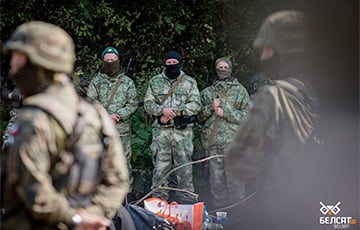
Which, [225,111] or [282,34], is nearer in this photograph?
[282,34]

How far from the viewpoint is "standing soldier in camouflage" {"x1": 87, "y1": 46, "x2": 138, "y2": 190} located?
22.7 ft

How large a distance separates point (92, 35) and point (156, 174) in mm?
2964

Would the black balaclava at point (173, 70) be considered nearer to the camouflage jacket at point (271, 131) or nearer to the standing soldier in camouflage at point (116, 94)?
the standing soldier in camouflage at point (116, 94)

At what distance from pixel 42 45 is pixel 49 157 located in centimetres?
48

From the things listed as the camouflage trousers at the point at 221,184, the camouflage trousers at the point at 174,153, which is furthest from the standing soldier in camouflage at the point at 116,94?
the camouflage trousers at the point at 221,184

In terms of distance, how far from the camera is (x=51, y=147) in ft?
8.13

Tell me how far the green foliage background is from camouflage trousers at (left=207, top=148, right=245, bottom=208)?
6.47ft

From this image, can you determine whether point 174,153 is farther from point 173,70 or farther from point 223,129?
point 173,70

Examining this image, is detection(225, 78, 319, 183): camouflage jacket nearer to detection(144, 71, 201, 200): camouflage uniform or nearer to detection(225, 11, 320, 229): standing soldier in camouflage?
detection(225, 11, 320, 229): standing soldier in camouflage

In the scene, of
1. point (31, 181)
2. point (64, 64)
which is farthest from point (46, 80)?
point (31, 181)

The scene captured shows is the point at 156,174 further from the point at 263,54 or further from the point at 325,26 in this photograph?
the point at 263,54

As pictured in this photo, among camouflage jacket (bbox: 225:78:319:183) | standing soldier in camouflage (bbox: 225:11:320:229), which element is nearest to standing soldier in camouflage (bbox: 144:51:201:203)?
standing soldier in camouflage (bbox: 225:11:320:229)

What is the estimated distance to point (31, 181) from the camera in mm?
2436

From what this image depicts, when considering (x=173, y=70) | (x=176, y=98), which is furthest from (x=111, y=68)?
(x=176, y=98)
